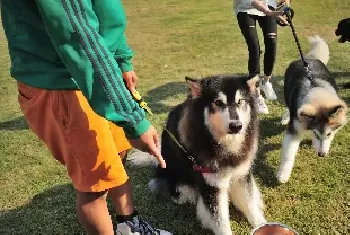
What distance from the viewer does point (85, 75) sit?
1368mm

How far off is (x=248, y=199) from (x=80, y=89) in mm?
1770

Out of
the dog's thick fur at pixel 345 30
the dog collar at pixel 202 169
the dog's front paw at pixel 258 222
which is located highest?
the dog collar at pixel 202 169

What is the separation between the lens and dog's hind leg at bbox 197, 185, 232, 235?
2619 millimetres

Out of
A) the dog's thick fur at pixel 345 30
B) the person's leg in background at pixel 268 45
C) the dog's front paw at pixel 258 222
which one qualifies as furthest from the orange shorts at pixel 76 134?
the dog's thick fur at pixel 345 30

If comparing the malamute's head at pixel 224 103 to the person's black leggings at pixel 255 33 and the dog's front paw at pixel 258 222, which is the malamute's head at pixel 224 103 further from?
the person's black leggings at pixel 255 33

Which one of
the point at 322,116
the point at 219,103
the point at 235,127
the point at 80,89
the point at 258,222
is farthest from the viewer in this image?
the point at 322,116

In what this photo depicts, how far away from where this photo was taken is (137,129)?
1.47 m

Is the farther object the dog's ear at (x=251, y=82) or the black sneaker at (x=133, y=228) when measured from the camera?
the dog's ear at (x=251, y=82)

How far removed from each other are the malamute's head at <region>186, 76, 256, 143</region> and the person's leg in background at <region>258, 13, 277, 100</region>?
2228mm

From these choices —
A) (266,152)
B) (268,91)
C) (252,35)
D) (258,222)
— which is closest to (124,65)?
(258,222)

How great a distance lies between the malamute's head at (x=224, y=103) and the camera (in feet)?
7.92

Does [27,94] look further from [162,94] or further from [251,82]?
[162,94]

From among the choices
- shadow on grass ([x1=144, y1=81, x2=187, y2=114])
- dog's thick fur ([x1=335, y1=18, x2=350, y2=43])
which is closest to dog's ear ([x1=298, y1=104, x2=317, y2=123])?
shadow on grass ([x1=144, y1=81, x2=187, y2=114])

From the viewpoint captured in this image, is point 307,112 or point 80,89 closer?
point 80,89
